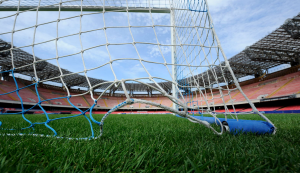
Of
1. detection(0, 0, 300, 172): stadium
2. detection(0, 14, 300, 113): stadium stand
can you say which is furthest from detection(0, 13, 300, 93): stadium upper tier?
detection(0, 0, 300, 172): stadium

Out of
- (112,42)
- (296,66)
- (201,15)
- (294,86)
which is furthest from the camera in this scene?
(296,66)

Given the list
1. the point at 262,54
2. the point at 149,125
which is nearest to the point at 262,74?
the point at 262,54

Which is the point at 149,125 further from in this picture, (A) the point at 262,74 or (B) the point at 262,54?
(A) the point at 262,74

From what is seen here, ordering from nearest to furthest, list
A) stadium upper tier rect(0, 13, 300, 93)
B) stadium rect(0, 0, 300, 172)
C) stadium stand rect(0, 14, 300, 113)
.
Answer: stadium rect(0, 0, 300, 172) → stadium upper tier rect(0, 13, 300, 93) → stadium stand rect(0, 14, 300, 113)

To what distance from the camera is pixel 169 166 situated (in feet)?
1.94

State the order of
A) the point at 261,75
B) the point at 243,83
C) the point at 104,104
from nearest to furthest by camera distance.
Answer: the point at 261,75 < the point at 243,83 < the point at 104,104

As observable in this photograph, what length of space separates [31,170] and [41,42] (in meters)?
1.83

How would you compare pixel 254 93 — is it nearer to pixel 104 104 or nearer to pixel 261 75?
pixel 261 75

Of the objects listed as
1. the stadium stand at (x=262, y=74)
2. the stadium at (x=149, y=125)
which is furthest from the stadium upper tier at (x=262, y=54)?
the stadium at (x=149, y=125)

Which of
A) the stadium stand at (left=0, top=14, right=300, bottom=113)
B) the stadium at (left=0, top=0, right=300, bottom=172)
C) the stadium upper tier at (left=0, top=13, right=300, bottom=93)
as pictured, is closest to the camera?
the stadium at (left=0, top=0, right=300, bottom=172)

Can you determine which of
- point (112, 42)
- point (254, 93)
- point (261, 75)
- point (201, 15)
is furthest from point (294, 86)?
point (112, 42)

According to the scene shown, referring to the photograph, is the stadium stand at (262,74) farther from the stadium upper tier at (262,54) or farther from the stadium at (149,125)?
the stadium at (149,125)

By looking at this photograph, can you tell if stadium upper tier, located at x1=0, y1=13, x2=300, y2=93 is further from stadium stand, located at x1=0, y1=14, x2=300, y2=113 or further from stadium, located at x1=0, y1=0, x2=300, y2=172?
stadium, located at x1=0, y1=0, x2=300, y2=172

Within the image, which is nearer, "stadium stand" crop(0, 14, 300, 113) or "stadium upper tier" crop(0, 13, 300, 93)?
"stadium upper tier" crop(0, 13, 300, 93)
